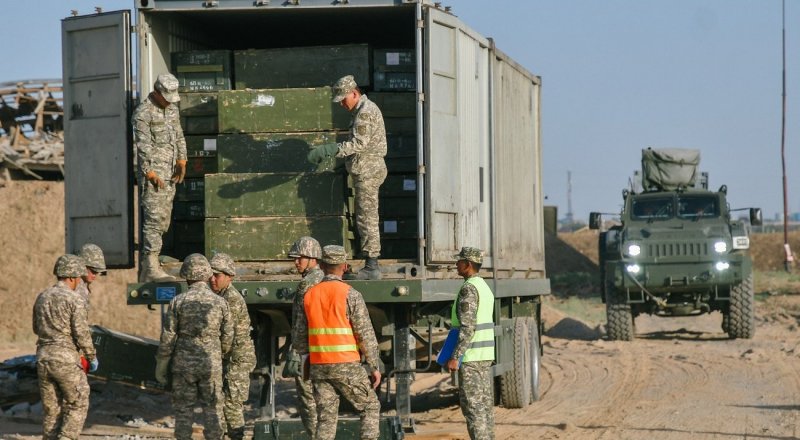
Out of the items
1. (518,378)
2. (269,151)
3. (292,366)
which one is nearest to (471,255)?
(292,366)

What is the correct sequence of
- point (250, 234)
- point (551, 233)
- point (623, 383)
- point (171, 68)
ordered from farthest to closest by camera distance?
point (551, 233), point (623, 383), point (171, 68), point (250, 234)

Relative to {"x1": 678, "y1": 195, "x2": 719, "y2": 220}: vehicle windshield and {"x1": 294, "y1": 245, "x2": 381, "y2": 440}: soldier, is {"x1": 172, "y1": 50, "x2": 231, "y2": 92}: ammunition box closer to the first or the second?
{"x1": 294, "y1": 245, "x2": 381, "y2": 440}: soldier

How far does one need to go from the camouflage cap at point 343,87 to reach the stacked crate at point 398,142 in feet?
2.82

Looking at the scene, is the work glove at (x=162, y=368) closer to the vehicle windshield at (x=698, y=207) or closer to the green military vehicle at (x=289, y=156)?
the green military vehicle at (x=289, y=156)

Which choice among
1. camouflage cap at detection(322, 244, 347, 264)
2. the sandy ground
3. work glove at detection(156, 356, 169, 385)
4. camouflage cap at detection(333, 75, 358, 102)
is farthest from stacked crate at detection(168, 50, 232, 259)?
camouflage cap at detection(322, 244, 347, 264)

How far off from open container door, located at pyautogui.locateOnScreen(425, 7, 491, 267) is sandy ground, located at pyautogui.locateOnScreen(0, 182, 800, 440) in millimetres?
1738

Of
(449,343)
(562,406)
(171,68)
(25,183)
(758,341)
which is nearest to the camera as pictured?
(449,343)

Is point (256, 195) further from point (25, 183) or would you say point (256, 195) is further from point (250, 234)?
point (25, 183)

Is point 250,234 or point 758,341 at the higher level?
point 250,234

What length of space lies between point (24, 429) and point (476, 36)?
18.3ft

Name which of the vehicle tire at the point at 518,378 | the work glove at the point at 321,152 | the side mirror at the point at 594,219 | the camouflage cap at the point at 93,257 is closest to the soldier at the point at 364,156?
the work glove at the point at 321,152

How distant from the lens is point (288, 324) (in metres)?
Result: 11.1

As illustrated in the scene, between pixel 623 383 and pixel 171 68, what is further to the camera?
pixel 623 383

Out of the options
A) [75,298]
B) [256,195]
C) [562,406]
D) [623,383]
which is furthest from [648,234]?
[75,298]
